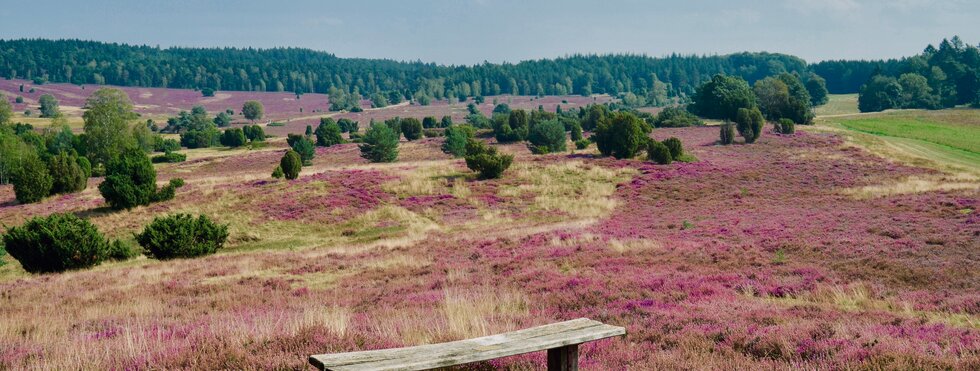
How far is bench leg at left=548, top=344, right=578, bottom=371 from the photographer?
5203 millimetres

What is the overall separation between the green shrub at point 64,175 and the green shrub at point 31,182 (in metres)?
2.13

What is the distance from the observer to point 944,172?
4347 centimetres

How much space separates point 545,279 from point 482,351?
33.9 feet

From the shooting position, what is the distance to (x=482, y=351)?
4.83 metres

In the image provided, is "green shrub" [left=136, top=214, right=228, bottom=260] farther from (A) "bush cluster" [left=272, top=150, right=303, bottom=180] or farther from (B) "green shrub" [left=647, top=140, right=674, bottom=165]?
(B) "green shrub" [left=647, top=140, right=674, bottom=165]

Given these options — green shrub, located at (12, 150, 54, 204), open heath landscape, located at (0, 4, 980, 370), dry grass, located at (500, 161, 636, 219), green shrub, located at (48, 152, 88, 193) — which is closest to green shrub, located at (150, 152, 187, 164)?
open heath landscape, located at (0, 4, 980, 370)

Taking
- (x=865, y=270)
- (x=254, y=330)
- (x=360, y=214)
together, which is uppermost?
(x=254, y=330)

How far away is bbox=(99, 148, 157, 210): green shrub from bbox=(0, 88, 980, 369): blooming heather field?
1209mm

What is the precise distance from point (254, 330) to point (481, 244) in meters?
16.9

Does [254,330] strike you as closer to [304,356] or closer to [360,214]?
[304,356]

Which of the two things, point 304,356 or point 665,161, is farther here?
point 665,161

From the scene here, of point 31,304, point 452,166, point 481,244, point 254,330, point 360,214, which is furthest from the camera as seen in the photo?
point 452,166

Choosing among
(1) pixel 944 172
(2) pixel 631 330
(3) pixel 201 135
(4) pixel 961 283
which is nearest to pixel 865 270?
(4) pixel 961 283

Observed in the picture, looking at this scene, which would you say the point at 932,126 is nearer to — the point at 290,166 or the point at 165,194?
the point at 290,166
